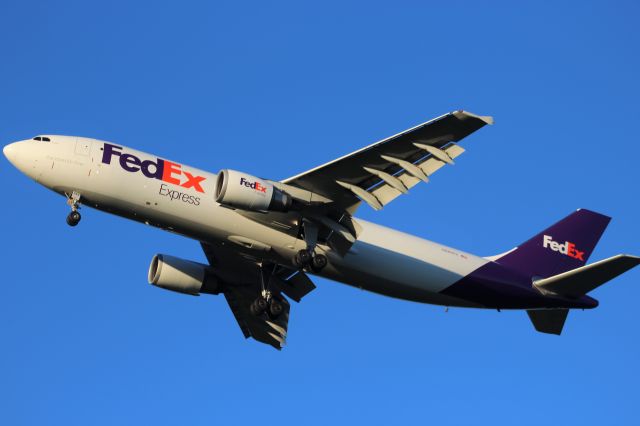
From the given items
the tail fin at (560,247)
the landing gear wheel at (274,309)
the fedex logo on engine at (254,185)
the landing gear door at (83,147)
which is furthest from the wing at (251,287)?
the tail fin at (560,247)

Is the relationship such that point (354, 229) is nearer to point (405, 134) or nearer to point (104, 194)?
point (405, 134)

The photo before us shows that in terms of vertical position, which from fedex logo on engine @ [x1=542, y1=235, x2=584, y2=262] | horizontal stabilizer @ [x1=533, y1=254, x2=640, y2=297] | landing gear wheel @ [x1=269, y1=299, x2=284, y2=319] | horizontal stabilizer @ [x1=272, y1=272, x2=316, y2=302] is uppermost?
fedex logo on engine @ [x1=542, y1=235, x2=584, y2=262]

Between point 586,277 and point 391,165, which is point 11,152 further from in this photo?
point 586,277

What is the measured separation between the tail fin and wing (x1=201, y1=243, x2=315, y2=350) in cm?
881

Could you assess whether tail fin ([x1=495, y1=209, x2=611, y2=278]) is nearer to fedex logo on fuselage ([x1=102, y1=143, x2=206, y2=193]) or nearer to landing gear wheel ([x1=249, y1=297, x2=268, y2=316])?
landing gear wheel ([x1=249, y1=297, x2=268, y2=316])

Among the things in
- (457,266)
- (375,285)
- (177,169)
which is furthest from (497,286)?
(177,169)

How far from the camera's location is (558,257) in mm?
40844

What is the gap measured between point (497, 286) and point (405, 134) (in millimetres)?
8962

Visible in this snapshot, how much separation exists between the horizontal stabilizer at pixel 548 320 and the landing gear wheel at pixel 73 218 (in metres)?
18.9

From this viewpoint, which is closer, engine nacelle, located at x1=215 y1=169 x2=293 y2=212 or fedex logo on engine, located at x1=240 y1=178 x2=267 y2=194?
engine nacelle, located at x1=215 y1=169 x2=293 y2=212

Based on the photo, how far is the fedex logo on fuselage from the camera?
3503cm

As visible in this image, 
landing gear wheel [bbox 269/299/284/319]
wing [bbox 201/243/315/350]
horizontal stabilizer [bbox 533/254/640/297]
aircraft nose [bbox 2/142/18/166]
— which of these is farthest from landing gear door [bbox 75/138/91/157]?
horizontal stabilizer [bbox 533/254/640/297]

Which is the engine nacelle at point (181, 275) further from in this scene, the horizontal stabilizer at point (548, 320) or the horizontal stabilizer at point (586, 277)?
the horizontal stabilizer at point (586, 277)

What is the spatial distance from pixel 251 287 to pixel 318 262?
8244 millimetres
